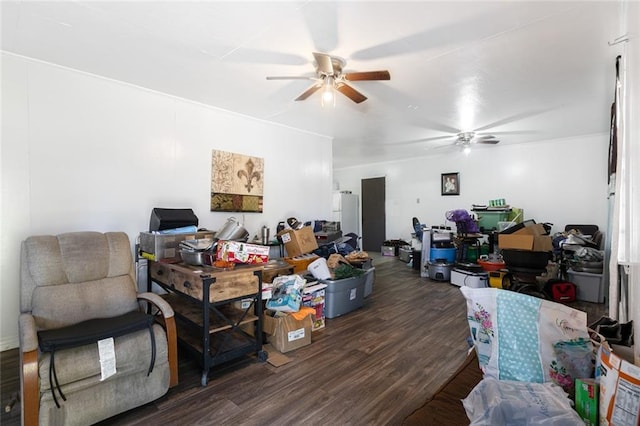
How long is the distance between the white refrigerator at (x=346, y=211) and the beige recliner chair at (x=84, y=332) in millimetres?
5293

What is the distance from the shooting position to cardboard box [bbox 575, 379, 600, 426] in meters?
1.03

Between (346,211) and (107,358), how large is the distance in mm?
6253

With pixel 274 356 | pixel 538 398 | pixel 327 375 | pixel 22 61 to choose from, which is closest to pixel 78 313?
pixel 274 356

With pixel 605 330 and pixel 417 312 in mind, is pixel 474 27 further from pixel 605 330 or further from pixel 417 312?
pixel 417 312

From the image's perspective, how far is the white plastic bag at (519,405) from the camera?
1006 millimetres

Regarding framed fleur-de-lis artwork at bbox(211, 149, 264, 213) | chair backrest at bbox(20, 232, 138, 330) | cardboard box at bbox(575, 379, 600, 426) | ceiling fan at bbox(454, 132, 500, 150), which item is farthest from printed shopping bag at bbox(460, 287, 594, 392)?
ceiling fan at bbox(454, 132, 500, 150)

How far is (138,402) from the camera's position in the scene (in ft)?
5.77

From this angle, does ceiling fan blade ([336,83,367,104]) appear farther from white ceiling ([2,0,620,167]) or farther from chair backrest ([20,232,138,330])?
chair backrest ([20,232,138,330])

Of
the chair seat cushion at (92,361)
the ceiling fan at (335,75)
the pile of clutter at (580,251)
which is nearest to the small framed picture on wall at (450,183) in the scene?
the pile of clutter at (580,251)

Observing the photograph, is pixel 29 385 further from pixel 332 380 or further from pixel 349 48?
pixel 349 48

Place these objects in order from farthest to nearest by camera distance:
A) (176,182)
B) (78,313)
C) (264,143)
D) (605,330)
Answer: (264,143) → (176,182) → (78,313) → (605,330)

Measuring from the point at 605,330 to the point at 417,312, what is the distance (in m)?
2.39

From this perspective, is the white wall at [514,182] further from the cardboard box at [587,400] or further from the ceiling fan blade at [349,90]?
the cardboard box at [587,400]

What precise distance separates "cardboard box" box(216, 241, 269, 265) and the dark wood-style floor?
2.82ft
